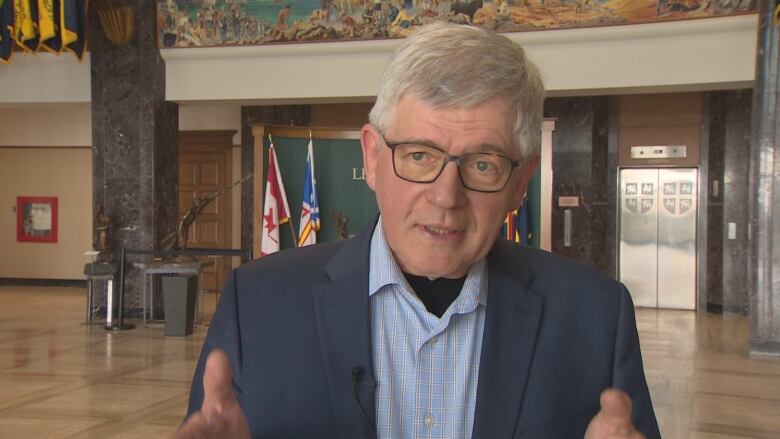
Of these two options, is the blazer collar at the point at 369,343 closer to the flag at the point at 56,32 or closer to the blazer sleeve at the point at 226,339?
the blazer sleeve at the point at 226,339

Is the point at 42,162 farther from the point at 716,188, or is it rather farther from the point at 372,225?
the point at 372,225

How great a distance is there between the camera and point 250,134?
1652 cm

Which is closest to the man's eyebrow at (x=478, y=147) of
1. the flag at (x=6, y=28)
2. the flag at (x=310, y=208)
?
the flag at (x=310, y=208)

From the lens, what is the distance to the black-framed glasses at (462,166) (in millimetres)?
1532

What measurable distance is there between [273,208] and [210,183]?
268 inches

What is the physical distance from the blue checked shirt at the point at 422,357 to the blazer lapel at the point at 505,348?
0.04m

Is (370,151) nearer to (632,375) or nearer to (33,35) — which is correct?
(632,375)

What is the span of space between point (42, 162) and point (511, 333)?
19186 mm

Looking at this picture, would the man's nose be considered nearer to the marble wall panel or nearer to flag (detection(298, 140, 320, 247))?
flag (detection(298, 140, 320, 247))

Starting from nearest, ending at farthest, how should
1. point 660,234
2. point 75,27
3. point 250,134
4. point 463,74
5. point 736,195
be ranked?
point 463,74 → point 75,27 → point 736,195 → point 660,234 → point 250,134

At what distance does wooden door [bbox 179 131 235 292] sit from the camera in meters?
17.6

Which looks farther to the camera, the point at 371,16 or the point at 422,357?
the point at 371,16

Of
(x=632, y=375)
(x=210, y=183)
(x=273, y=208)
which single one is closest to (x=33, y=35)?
(x=273, y=208)

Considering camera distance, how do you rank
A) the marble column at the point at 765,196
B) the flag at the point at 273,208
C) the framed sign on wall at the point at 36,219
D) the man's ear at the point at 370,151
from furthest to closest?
the framed sign on wall at the point at 36,219, the flag at the point at 273,208, the marble column at the point at 765,196, the man's ear at the point at 370,151
